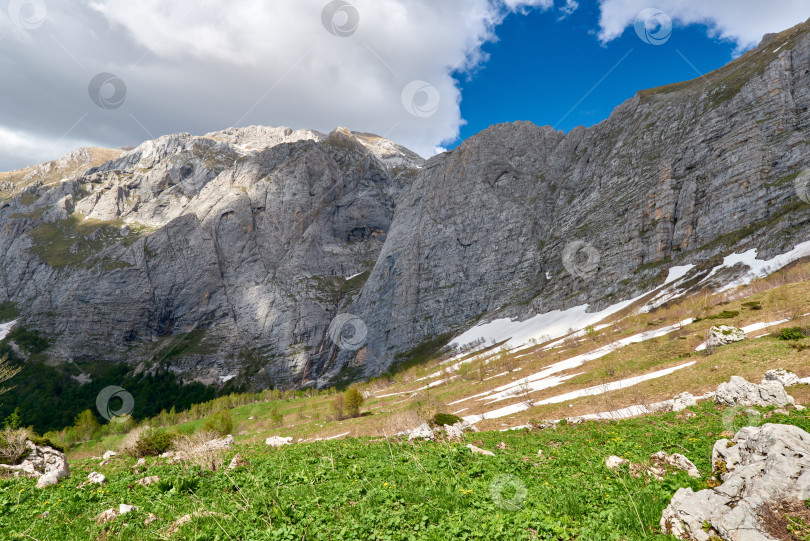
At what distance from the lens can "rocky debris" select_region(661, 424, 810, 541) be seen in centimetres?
652

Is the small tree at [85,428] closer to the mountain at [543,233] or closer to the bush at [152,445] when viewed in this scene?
the bush at [152,445]

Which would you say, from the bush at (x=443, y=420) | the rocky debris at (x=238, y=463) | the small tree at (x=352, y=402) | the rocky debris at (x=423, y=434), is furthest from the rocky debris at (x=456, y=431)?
the small tree at (x=352, y=402)

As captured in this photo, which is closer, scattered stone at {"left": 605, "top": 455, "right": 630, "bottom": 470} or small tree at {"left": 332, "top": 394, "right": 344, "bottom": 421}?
scattered stone at {"left": 605, "top": 455, "right": 630, "bottom": 470}

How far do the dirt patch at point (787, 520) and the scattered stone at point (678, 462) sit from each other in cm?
323

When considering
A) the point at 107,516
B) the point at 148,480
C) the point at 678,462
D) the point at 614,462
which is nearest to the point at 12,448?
the point at 148,480

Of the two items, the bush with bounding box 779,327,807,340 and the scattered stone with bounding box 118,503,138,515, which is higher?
the bush with bounding box 779,327,807,340

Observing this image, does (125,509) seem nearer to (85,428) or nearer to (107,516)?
(107,516)

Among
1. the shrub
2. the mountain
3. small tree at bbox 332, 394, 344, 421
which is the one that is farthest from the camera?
the mountain

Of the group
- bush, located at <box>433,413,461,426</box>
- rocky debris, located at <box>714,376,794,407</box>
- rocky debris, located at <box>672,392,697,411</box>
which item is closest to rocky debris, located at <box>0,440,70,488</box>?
bush, located at <box>433,413,461,426</box>

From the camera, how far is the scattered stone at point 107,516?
9.64 meters

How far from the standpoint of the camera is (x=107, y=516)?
9852mm

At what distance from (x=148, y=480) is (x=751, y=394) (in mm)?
27388

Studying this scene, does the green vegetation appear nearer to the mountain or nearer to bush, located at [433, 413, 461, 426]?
bush, located at [433, 413, 461, 426]

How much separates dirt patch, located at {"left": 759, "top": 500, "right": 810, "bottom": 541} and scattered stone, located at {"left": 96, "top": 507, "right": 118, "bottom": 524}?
1405 cm
